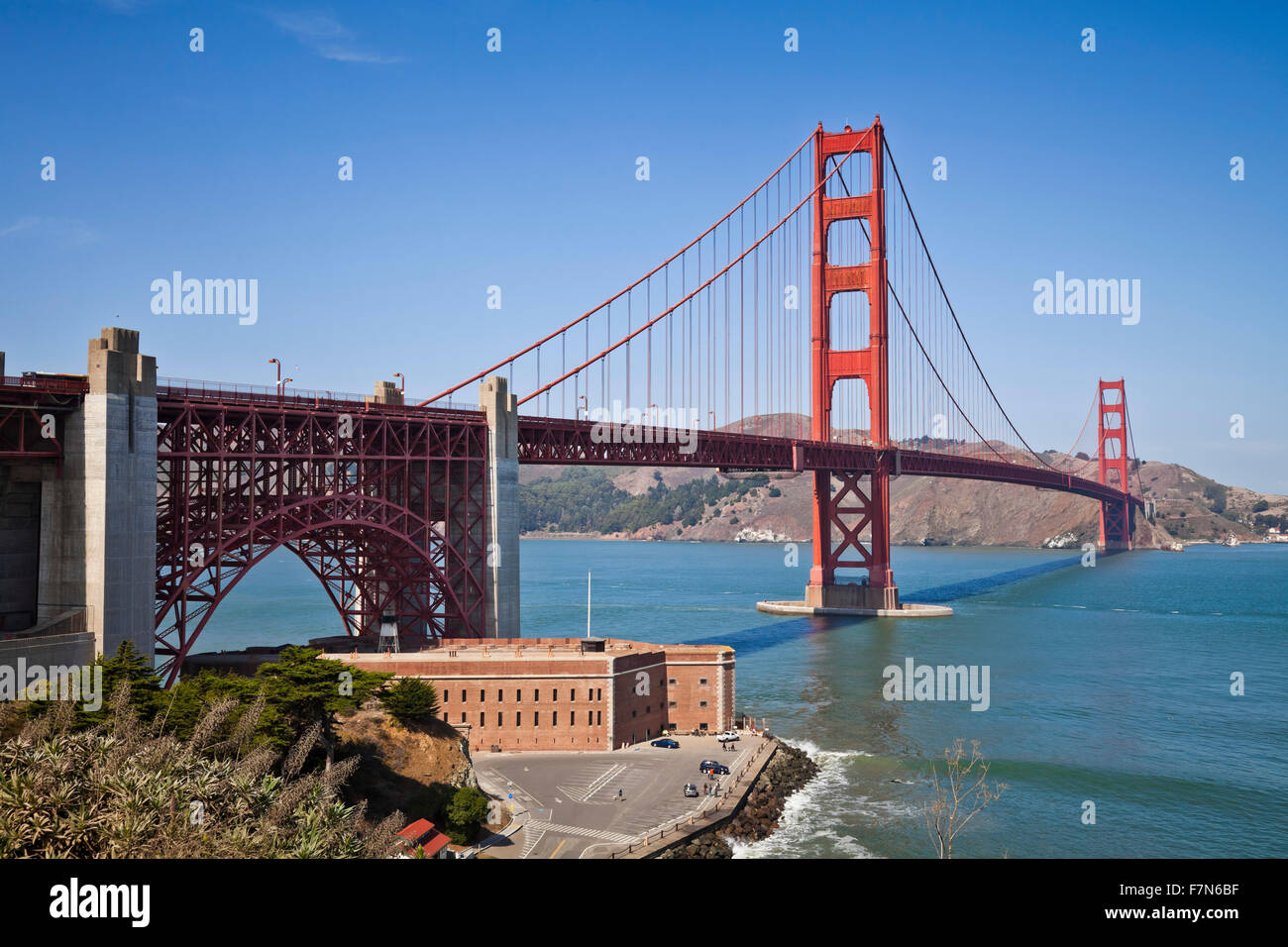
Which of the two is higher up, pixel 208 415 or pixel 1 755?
pixel 208 415

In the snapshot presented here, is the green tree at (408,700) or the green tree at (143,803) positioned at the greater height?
the green tree at (143,803)

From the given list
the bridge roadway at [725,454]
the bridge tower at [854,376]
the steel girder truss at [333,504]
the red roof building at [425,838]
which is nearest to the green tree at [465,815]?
the red roof building at [425,838]

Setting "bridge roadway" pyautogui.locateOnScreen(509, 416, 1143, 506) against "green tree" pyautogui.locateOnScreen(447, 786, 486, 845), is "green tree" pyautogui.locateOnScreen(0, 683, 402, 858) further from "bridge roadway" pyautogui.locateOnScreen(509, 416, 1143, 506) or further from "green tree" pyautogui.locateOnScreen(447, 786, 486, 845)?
"bridge roadway" pyautogui.locateOnScreen(509, 416, 1143, 506)

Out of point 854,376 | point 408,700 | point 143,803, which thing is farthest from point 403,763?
point 854,376

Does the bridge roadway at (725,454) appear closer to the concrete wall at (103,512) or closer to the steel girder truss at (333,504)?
the steel girder truss at (333,504)
